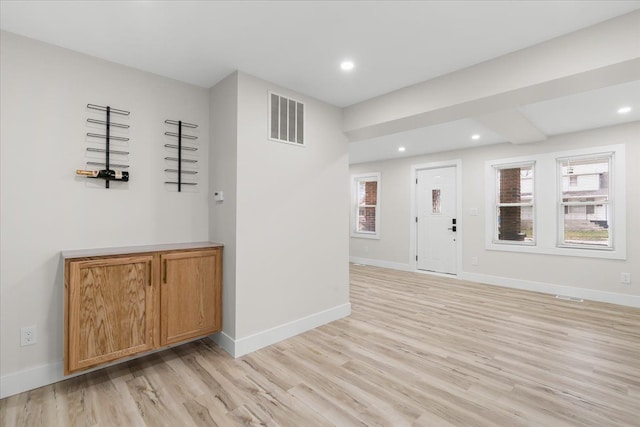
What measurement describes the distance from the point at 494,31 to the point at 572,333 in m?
3.09

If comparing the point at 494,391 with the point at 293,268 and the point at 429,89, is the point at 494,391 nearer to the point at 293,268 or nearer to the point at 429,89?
the point at 293,268

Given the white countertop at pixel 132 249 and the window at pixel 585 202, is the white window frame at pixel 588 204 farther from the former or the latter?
the white countertop at pixel 132 249

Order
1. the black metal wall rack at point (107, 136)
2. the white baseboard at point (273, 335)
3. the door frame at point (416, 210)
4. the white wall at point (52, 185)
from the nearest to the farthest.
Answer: the white wall at point (52, 185)
the black metal wall rack at point (107, 136)
the white baseboard at point (273, 335)
the door frame at point (416, 210)

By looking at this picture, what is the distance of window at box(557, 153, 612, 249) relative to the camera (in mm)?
4461

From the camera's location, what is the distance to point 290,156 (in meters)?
3.11

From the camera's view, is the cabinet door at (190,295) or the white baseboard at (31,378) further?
the cabinet door at (190,295)

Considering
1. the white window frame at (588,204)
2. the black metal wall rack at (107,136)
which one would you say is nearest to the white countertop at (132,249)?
the black metal wall rack at (107,136)

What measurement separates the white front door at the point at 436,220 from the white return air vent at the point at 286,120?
3871 mm

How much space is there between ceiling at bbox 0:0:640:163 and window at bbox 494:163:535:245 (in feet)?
11.4

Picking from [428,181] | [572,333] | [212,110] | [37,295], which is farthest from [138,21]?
[428,181]

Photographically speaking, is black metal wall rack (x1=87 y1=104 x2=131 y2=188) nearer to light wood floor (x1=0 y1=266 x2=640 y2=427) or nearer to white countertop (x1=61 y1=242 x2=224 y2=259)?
white countertop (x1=61 y1=242 x2=224 y2=259)

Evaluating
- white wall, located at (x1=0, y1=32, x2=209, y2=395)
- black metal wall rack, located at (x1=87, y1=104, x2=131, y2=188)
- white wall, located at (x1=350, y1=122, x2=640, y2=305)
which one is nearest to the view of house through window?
white wall, located at (x1=350, y1=122, x2=640, y2=305)

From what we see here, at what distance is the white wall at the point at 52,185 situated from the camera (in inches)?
83.4

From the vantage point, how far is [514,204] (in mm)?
5223
